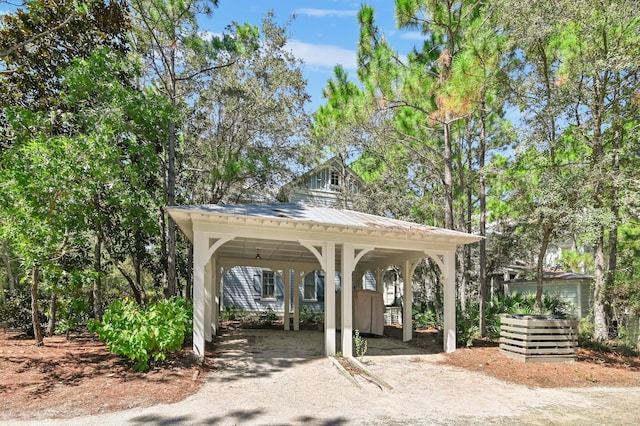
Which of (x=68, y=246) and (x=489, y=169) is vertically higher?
(x=489, y=169)

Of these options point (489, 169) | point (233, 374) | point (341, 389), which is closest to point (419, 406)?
point (341, 389)

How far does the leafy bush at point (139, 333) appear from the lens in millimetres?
6697

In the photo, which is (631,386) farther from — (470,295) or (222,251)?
(222,251)

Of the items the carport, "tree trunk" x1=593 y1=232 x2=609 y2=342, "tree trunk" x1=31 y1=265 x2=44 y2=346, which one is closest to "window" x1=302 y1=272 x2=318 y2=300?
the carport

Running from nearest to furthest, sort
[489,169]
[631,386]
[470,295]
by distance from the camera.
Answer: [631,386] → [489,169] → [470,295]

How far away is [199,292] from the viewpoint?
7938mm

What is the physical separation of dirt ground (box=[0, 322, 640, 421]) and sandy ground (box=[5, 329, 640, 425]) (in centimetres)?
28

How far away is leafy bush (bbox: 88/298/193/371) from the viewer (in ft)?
22.0

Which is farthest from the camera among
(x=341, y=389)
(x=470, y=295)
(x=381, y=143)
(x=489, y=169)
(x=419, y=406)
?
(x=470, y=295)

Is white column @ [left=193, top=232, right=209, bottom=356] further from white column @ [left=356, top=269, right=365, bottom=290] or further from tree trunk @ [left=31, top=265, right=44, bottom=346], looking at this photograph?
white column @ [left=356, top=269, right=365, bottom=290]

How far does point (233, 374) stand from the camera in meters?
7.38

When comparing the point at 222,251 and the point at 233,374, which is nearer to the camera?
the point at 233,374

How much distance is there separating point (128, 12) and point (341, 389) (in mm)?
11597

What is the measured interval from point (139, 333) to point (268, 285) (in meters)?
13.7
